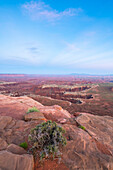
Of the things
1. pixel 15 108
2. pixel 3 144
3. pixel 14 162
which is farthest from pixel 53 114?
pixel 14 162

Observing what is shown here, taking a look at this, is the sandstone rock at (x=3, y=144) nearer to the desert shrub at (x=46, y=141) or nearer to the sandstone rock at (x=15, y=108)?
the desert shrub at (x=46, y=141)

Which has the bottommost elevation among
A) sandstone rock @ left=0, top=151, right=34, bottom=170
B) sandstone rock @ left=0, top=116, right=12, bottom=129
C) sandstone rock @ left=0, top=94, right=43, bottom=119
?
sandstone rock @ left=0, top=94, right=43, bottom=119

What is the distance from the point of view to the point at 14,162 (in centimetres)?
265

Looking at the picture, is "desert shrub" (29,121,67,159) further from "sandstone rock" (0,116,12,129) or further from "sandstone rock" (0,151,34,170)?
"sandstone rock" (0,116,12,129)

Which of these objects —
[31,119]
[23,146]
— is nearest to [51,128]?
[23,146]

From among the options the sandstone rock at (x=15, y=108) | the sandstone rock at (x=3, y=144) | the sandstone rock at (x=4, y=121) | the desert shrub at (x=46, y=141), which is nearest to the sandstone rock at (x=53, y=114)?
the sandstone rock at (x=15, y=108)

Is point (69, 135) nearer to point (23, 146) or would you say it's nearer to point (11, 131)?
point (23, 146)

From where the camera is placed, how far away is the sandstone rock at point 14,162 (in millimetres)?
2545

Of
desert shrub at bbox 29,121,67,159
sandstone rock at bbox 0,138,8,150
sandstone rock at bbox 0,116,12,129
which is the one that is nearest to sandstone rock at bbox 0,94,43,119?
sandstone rock at bbox 0,116,12,129

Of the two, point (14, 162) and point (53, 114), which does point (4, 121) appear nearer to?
point (14, 162)

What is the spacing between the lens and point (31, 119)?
6.86 meters

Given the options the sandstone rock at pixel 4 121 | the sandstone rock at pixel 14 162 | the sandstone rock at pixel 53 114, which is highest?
the sandstone rock at pixel 14 162

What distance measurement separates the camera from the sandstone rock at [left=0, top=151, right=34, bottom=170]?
2.54 meters

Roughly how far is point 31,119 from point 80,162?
14.9 ft
